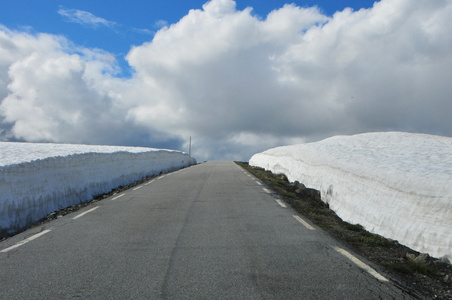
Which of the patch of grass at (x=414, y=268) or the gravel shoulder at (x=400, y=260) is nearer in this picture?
the gravel shoulder at (x=400, y=260)

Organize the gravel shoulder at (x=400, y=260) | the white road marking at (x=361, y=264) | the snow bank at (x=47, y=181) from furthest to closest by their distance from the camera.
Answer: the snow bank at (x=47, y=181)
the white road marking at (x=361, y=264)
the gravel shoulder at (x=400, y=260)

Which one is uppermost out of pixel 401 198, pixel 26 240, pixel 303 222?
pixel 401 198

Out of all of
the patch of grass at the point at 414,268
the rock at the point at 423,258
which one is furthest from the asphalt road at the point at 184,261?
the rock at the point at 423,258

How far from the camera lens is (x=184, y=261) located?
518 centimetres

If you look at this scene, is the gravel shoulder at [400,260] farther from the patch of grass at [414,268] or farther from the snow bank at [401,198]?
the snow bank at [401,198]

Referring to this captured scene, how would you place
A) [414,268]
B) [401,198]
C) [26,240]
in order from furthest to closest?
[401,198] → [26,240] → [414,268]

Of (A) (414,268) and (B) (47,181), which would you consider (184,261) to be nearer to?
(A) (414,268)

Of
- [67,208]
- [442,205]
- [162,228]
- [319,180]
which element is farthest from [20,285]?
[319,180]

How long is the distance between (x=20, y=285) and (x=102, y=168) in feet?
39.1

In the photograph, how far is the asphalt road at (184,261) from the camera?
4117 millimetres

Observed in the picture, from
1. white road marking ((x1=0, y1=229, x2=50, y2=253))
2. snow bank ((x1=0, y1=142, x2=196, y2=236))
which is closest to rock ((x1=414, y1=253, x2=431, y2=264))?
white road marking ((x1=0, y1=229, x2=50, y2=253))

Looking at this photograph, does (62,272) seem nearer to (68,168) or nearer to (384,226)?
(384,226)

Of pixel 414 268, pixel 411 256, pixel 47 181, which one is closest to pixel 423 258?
pixel 411 256

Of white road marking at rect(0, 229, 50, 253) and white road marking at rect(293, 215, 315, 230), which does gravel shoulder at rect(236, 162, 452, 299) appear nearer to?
white road marking at rect(293, 215, 315, 230)
